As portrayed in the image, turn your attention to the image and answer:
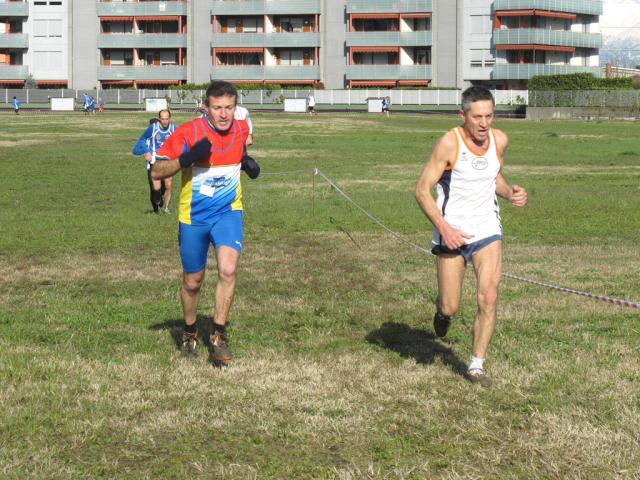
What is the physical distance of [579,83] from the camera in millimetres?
70750

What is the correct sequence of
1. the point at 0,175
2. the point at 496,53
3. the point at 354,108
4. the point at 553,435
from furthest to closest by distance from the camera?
the point at 496,53 → the point at 354,108 → the point at 0,175 → the point at 553,435

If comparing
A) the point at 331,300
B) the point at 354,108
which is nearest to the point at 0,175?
the point at 331,300

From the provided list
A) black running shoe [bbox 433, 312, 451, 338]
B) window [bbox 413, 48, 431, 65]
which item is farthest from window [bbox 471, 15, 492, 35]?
black running shoe [bbox 433, 312, 451, 338]

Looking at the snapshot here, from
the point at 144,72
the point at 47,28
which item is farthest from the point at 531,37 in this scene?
the point at 47,28

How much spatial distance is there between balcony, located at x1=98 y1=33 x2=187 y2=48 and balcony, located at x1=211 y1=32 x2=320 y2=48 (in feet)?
11.5

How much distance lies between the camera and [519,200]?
7742 millimetres

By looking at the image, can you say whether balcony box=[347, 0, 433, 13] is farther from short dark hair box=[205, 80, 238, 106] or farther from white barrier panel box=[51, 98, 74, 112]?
short dark hair box=[205, 80, 238, 106]

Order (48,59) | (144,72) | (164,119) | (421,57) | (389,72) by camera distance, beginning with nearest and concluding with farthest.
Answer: (164,119), (389,72), (421,57), (144,72), (48,59)

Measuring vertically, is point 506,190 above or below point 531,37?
below

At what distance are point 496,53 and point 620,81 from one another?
23.2 m

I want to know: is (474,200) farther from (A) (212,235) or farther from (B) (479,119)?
(A) (212,235)

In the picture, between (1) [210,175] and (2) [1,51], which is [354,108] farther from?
(1) [210,175]

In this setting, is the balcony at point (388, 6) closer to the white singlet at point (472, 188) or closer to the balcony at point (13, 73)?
the balcony at point (13, 73)

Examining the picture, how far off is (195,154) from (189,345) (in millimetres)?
1634
